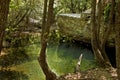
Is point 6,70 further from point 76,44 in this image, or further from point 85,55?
point 76,44

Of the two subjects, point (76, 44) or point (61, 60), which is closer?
point (61, 60)

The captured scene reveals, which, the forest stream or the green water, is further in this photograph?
the green water

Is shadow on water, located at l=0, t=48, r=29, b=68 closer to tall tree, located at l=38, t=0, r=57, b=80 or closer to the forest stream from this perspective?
the forest stream

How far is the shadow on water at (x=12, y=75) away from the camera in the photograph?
39.5ft

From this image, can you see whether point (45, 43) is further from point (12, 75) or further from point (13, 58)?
point (13, 58)

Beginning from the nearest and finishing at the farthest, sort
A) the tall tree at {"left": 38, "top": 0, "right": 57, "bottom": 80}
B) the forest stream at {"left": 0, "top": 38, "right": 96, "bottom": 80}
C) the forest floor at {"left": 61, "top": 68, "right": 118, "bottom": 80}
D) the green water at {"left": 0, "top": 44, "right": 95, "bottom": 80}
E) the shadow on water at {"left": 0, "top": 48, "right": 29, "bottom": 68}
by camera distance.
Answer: the forest floor at {"left": 61, "top": 68, "right": 118, "bottom": 80} < the tall tree at {"left": 38, "top": 0, "right": 57, "bottom": 80} < the forest stream at {"left": 0, "top": 38, "right": 96, "bottom": 80} < the green water at {"left": 0, "top": 44, "right": 95, "bottom": 80} < the shadow on water at {"left": 0, "top": 48, "right": 29, "bottom": 68}

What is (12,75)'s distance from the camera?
40.8 ft

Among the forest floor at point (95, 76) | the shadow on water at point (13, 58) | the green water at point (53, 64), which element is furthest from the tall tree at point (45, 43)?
the shadow on water at point (13, 58)

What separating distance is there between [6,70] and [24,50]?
5700 mm

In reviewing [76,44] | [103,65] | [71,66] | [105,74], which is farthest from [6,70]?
[76,44]

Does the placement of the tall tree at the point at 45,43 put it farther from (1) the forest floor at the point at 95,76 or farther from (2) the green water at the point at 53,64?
(2) the green water at the point at 53,64

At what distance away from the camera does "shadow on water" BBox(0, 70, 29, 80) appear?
474 inches

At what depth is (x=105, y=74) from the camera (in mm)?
8172

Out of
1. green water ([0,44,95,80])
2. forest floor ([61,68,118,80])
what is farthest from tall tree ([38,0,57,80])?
green water ([0,44,95,80])
